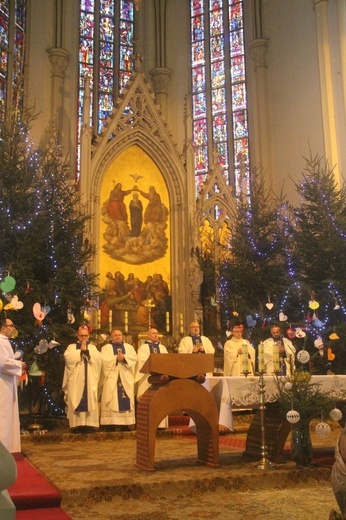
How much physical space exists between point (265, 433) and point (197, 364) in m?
1.33

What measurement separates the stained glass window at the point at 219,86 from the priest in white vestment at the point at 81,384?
942 centimetres

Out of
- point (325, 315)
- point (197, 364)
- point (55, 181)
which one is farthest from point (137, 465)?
point (325, 315)

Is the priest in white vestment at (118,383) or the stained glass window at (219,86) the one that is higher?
the stained glass window at (219,86)

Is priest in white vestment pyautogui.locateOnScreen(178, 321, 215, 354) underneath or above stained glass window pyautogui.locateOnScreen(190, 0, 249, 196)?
underneath

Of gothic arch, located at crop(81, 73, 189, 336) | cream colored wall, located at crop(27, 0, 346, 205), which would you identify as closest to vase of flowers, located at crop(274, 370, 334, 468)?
gothic arch, located at crop(81, 73, 189, 336)

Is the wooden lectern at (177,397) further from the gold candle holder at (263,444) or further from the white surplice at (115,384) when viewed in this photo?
the white surplice at (115,384)

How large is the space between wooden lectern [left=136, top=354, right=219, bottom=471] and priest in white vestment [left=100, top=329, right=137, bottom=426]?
3535 mm

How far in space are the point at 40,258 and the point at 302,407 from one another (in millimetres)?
5701

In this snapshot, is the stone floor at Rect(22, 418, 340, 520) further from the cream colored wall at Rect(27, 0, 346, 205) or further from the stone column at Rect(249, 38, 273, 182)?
the stone column at Rect(249, 38, 273, 182)

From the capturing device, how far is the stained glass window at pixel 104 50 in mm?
18578

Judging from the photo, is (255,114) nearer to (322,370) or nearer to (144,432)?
(322,370)

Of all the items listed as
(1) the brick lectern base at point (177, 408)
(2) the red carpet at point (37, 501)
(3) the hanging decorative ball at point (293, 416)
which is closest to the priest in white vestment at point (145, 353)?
(1) the brick lectern base at point (177, 408)

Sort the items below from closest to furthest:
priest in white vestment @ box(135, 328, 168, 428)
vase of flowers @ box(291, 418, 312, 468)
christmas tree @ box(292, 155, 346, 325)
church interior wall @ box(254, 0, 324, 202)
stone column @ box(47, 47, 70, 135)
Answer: vase of flowers @ box(291, 418, 312, 468)
priest in white vestment @ box(135, 328, 168, 428)
christmas tree @ box(292, 155, 346, 325)
church interior wall @ box(254, 0, 324, 202)
stone column @ box(47, 47, 70, 135)

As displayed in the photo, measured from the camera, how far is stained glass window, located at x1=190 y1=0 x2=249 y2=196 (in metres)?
18.3
